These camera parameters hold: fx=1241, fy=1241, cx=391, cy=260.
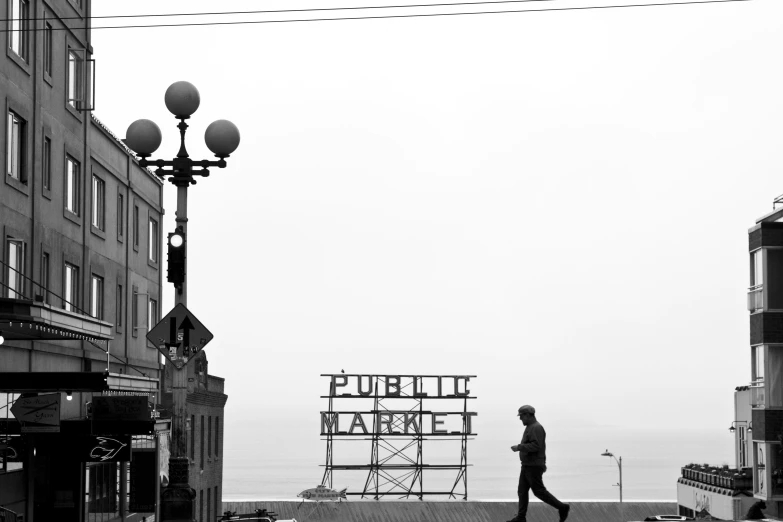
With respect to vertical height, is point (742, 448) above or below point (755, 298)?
below

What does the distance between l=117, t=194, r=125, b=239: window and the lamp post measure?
21.7 meters

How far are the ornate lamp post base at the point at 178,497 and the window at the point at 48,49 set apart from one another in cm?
1602

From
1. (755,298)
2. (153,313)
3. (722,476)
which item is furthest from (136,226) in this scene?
(722,476)

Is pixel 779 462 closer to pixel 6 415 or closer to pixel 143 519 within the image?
pixel 143 519

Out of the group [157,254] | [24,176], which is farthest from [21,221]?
[157,254]

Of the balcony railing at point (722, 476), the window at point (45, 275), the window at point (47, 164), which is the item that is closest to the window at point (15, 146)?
the window at point (47, 164)

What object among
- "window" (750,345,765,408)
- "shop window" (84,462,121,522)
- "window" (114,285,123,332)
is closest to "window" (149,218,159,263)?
"window" (114,285,123,332)

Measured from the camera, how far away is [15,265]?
Result: 29.6 meters

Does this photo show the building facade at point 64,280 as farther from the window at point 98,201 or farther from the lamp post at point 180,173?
the lamp post at point 180,173

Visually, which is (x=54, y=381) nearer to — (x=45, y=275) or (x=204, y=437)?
(x=45, y=275)

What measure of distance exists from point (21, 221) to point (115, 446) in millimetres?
6089

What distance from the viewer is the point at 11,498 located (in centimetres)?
3111

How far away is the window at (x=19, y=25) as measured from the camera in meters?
29.2

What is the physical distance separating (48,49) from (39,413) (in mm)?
10316
